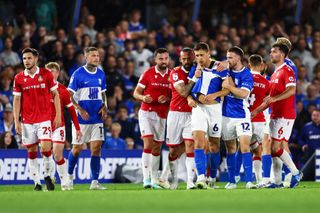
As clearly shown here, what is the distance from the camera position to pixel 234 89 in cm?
1623

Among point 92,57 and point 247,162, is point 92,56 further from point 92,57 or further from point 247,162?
point 247,162

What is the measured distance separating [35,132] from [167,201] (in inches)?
160

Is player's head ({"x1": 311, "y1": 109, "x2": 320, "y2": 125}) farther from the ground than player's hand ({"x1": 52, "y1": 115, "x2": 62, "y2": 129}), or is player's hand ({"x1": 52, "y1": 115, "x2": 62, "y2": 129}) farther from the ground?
player's head ({"x1": 311, "y1": 109, "x2": 320, "y2": 125})

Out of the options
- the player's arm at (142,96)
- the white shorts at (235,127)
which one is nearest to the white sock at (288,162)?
the white shorts at (235,127)

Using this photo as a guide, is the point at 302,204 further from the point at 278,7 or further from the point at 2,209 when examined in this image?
the point at 278,7

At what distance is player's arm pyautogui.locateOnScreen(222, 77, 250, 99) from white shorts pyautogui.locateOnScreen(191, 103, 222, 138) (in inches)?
12.4

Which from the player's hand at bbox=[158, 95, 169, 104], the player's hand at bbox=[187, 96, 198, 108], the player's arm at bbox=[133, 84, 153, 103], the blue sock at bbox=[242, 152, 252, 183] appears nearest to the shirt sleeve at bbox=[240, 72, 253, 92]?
the player's hand at bbox=[187, 96, 198, 108]

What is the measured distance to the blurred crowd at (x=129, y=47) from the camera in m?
22.3

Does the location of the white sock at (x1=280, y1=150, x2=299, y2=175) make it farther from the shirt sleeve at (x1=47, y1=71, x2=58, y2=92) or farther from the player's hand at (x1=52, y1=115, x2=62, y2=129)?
the shirt sleeve at (x1=47, y1=71, x2=58, y2=92)

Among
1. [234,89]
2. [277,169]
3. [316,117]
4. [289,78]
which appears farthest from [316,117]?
[234,89]

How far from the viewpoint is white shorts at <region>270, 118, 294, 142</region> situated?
16.8 metres

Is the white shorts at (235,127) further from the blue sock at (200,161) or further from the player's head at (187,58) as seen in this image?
the player's head at (187,58)

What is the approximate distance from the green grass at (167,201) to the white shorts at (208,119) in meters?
1.51

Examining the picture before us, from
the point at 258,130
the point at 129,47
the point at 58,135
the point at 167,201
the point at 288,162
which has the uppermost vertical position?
the point at 129,47
